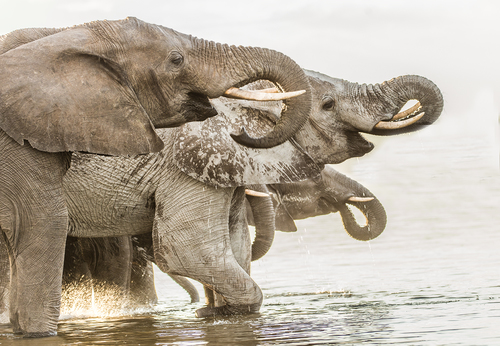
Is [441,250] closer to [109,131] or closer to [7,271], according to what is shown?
[7,271]

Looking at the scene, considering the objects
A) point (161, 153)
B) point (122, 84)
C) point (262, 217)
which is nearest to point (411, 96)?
point (262, 217)

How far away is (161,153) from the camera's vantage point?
7793mm

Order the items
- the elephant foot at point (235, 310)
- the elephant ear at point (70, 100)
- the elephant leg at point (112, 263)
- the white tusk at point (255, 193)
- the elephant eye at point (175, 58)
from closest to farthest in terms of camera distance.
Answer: the elephant ear at point (70, 100) → the elephant eye at point (175, 58) → the elephant foot at point (235, 310) → the white tusk at point (255, 193) → the elephant leg at point (112, 263)

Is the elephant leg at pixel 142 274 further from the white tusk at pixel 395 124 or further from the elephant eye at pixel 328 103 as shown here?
the white tusk at pixel 395 124

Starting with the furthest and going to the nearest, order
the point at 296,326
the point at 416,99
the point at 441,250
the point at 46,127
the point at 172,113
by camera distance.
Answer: the point at 441,250 → the point at 416,99 → the point at 296,326 → the point at 172,113 → the point at 46,127

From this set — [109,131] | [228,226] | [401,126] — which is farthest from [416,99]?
[109,131]

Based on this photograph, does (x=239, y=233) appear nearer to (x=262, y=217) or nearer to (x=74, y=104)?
(x=262, y=217)

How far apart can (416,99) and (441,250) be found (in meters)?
5.41

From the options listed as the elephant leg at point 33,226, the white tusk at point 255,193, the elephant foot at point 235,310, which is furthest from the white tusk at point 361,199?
the elephant leg at point 33,226

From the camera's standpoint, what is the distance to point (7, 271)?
7.87 m

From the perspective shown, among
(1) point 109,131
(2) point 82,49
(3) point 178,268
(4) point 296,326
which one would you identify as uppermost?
(2) point 82,49

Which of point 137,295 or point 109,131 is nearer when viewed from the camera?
point 109,131

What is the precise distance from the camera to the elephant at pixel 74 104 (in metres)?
6.04

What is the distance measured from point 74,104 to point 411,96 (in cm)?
316
